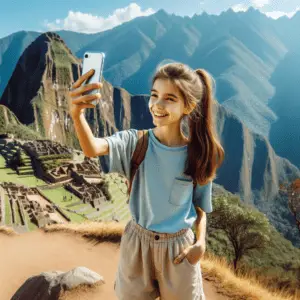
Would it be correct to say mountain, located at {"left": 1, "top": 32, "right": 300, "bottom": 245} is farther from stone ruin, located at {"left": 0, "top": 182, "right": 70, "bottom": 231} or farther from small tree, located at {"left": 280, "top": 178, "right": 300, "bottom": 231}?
small tree, located at {"left": 280, "top": 178, "right": 300, "bottom": 231}

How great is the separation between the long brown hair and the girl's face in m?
0.04

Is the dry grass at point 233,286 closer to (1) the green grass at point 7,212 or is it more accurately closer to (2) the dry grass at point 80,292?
(2) the dry grass at point 80,292

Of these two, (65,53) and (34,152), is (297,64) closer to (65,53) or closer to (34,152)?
(65,53)

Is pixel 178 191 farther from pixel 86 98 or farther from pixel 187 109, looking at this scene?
pixel 86 98

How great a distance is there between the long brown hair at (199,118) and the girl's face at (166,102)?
0.12ft

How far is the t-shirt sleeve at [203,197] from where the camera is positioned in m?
2.34

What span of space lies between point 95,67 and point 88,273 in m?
3.78

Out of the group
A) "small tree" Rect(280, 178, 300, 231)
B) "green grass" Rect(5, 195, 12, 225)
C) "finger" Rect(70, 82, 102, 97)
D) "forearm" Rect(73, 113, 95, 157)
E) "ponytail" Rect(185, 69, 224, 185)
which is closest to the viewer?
"finger" Rect(70, 82, 102, 97)

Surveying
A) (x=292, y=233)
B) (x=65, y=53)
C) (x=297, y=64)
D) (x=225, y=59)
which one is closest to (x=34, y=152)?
(x=292, y=233)

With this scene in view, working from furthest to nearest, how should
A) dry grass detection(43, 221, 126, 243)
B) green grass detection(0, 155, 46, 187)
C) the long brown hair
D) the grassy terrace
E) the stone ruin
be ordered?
1. green grass detection(0, 155, 46, 187)
2. the grassy terrace
3. the stone ruin
4. dry grass detection(43, 221, 126, 243)
5. the long brown hair

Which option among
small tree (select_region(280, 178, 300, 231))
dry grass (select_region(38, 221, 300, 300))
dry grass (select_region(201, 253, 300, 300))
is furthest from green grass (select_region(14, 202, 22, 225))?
dry grass (select_region(201, 253, 300, 300))

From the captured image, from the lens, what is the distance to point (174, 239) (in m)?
2.12

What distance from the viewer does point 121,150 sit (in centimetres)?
201

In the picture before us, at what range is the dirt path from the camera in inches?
187
